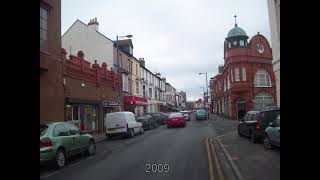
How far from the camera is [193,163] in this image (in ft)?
38.5

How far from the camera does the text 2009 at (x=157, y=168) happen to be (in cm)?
1054

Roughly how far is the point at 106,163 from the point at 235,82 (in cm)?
3941

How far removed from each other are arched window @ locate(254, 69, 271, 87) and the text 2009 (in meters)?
40.1

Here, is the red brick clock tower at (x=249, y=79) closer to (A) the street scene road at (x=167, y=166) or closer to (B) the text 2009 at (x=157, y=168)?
(A) the street scene road at (x=167, y=166)

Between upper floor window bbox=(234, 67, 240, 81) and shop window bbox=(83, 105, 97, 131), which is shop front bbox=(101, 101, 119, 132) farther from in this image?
upper floor window bbox=(234, 67, 240, 81)

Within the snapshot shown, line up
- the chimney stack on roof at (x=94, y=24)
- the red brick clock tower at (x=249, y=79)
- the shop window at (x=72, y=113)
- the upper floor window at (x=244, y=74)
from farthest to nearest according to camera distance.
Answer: the upper floor window at (x=244, y=74), the red brick clock tower at (x=249, y=79), the chimney stack on roof at (x=94, y=24), the shop window at (x=72, y=113)

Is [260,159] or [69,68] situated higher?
[69,68]

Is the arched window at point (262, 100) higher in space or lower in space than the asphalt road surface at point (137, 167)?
higher

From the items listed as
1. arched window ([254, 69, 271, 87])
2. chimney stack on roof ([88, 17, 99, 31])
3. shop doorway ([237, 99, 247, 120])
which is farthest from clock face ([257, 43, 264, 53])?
chimney stack on roof ([88, 17, 99, 31])

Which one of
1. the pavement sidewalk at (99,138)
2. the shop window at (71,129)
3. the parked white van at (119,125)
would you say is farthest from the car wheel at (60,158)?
the parked white van at (119,125)

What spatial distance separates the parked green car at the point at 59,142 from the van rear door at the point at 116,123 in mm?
9443

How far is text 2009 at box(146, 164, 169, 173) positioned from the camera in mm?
10545
